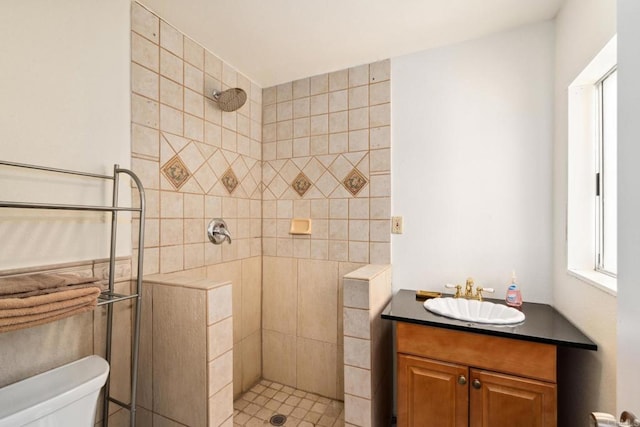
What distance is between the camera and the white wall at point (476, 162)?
→ 1578 millimetres

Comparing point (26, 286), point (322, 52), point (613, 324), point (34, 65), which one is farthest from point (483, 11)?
point (26, 286)

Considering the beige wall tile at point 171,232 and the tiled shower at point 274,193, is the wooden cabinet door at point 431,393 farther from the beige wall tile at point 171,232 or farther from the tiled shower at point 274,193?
the beige wall tile at point 171,232

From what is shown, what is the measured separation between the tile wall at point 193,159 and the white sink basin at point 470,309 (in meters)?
1.25

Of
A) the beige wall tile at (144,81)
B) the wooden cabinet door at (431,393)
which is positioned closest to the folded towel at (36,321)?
the beige wall tile at (144,81)

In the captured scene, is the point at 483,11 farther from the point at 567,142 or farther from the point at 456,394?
the point at 456,394

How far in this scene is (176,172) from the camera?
62.7 inches

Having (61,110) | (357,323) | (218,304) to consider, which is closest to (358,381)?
(357,323)

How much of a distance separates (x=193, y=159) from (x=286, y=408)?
1670mm

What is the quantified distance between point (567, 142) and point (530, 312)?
0.82 m

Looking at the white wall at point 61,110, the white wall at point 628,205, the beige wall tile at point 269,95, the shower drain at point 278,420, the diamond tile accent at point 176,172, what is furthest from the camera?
the beige wall tile at point 269,95

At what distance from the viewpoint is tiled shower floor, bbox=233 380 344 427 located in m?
A: 1.80

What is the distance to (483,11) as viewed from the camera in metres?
1.48

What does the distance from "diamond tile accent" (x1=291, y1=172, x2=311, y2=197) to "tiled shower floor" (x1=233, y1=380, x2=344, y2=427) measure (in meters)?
1.40

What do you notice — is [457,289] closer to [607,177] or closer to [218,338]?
[607,177]
